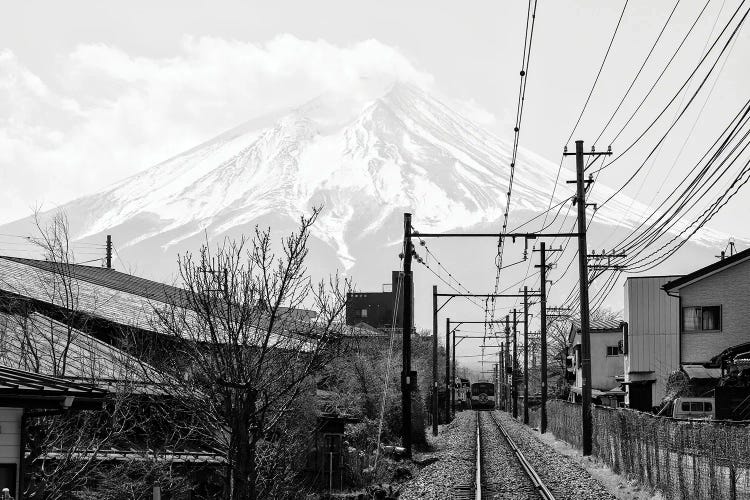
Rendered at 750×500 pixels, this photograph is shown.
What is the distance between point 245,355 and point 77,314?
1186 cm

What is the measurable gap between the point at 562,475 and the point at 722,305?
17.6m

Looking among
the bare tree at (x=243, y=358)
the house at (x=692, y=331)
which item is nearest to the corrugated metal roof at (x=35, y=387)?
the bare tree at (x=243, y=358)

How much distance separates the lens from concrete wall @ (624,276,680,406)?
167ft

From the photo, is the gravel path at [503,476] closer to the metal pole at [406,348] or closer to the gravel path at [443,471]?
the gravel path at [443,471]

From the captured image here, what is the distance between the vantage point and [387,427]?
41.2 metres

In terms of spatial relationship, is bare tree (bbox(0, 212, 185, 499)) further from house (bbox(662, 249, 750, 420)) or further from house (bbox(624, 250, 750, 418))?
house (bbox(662, 249, 750, 420))

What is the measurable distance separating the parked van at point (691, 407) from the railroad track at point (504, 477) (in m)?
6.51

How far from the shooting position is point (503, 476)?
1094 inches

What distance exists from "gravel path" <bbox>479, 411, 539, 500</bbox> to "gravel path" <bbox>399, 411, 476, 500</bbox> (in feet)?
1.77

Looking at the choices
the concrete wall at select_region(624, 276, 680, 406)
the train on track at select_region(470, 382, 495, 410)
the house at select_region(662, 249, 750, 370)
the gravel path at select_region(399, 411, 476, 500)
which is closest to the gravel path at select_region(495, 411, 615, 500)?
the gravel path at select_region(399, 411, 476, 500)

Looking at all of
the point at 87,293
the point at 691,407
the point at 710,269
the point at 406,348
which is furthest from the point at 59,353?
the point at 710,269

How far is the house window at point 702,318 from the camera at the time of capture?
42469mm

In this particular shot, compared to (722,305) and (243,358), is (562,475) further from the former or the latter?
(722,305)

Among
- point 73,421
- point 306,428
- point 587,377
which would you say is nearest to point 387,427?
point 587,377
